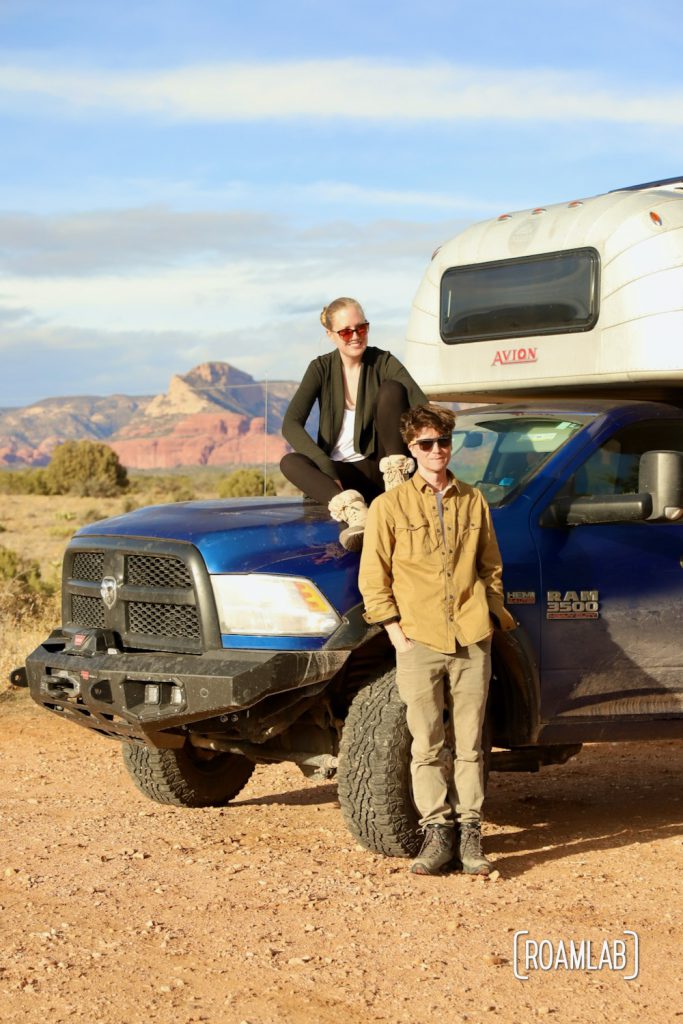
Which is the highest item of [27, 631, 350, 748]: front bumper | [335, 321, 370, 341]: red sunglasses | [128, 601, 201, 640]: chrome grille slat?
[335, 321, 370, 341]: red sunglasses

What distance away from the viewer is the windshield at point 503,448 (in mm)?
6344

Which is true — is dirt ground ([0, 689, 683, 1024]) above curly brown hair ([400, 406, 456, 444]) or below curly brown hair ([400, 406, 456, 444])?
below

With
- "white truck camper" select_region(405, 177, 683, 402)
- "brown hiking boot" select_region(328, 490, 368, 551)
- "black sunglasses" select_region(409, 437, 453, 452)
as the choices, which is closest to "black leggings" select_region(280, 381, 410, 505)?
"brown hiking boot" select_region(328, 490, 368, 551)

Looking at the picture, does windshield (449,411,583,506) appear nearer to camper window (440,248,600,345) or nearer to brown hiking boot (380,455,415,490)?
brown hiking boot (380,455,415,490)

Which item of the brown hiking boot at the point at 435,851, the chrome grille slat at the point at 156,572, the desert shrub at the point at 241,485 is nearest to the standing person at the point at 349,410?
the chrome grille slat at the point at 156,572

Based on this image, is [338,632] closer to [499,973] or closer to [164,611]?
[164,611]

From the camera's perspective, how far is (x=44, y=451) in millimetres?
146875

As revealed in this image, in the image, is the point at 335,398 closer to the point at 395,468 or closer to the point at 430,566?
the point at 395,468

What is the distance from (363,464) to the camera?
645cm

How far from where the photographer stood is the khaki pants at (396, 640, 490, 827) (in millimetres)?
5617

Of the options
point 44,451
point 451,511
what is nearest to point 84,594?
point 451,511

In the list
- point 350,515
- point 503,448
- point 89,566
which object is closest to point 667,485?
point 503,448

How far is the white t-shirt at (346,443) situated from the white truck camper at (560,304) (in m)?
1.45

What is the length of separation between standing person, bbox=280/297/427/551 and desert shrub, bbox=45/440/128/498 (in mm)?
34105
